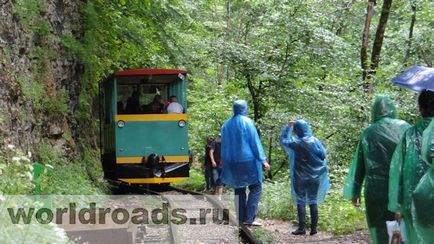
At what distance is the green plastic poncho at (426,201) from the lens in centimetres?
367

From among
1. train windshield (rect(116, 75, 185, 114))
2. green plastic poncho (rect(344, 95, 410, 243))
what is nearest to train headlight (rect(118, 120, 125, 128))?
train windshield (rect(116, 75, 185, 114))

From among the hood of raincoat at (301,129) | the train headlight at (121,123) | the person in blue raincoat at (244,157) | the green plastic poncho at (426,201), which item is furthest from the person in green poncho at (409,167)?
the train headlight at (121,123)

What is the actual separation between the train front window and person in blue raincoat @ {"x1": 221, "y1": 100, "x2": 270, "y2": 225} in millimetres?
5428

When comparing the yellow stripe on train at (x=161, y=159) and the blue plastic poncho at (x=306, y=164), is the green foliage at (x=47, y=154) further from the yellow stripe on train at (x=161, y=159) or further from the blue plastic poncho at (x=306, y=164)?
the blue plastic poncho at (x=306, y=164)

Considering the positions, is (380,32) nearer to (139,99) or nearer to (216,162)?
(216,162)

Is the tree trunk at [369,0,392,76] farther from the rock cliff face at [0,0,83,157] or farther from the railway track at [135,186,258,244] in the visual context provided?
the rock cliff face at [0,0,83,157]

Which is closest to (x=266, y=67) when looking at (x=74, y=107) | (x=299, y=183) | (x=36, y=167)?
(x=74, y=107)

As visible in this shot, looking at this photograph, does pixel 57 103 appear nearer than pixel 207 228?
No

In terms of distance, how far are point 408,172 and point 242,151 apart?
4331mm

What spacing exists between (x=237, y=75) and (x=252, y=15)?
2.39m

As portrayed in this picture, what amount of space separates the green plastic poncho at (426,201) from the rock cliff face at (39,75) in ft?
18.3

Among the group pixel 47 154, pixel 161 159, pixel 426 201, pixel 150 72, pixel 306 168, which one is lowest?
pixel 161 159

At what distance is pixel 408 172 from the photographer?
4.27m

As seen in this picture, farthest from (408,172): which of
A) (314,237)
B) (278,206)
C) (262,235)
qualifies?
(278,206)
